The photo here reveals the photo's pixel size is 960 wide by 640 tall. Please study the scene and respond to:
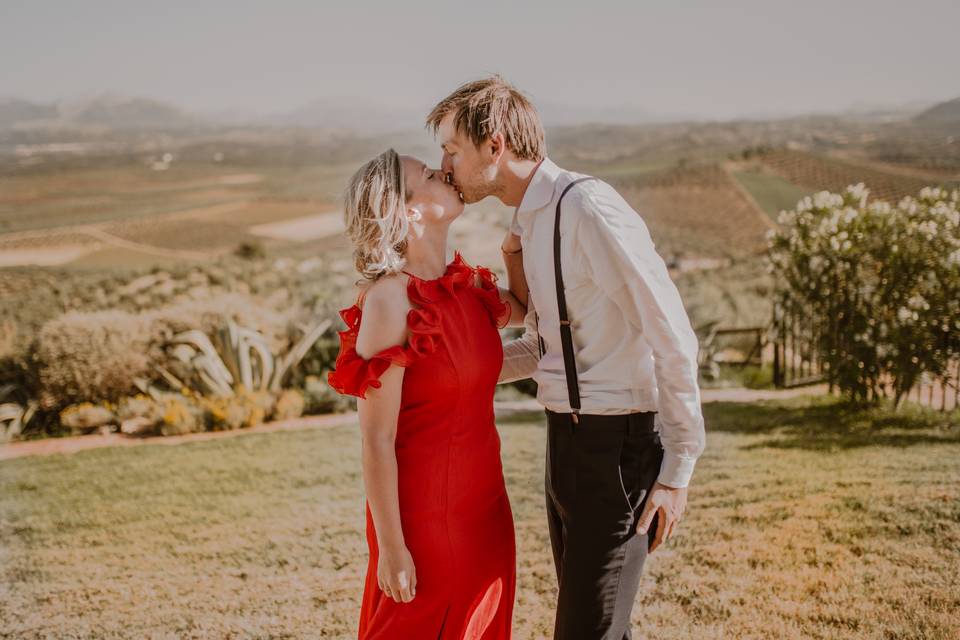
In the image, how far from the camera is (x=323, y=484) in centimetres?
529

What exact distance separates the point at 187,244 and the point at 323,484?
5.52 m

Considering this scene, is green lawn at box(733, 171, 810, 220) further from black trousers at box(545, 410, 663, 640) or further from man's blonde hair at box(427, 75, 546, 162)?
black trousers at box(545, 410, 663, 640)

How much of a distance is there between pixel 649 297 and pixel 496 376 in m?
0.56

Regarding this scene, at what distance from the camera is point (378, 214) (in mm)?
1935

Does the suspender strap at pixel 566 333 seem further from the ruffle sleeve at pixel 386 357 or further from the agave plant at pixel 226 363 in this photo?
the agave plant at pixel 226 363

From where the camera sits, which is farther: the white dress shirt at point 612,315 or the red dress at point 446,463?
the red dress at point 446,463

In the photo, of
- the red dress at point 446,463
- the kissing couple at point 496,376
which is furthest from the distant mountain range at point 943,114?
the red dress at point 446,463

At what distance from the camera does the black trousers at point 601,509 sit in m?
1.93

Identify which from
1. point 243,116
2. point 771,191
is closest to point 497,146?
point 771,191

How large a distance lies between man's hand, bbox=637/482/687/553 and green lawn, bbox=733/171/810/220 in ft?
24.4

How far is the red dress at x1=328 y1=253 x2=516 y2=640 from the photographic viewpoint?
1999 millimetres

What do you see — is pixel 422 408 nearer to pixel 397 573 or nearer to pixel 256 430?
pixel 397 573

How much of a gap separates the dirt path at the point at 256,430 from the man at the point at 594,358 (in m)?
4.73

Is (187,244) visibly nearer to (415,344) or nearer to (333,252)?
(333,252)
